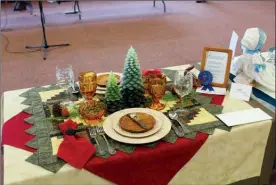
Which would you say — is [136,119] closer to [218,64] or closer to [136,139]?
[136,139]

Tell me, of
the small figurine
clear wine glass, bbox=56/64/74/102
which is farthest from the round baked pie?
the small figurine

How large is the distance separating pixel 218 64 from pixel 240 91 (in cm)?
17

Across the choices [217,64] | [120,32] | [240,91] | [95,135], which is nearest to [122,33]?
[120,32]

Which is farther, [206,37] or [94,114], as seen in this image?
[206,37]

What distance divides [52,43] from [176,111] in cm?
303

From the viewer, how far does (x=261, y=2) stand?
20.2 ft

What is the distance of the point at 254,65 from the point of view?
1533 mm

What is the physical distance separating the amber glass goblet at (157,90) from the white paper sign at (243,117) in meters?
0.25

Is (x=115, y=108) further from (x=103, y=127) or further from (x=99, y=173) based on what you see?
(x=99, y=173)

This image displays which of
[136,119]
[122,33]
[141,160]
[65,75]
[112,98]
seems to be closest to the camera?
[141,160]

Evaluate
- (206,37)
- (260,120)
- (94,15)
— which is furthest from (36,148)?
(94,15)

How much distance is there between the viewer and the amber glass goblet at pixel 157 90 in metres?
1.35

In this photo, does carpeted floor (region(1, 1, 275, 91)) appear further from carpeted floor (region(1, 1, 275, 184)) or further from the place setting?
the place setting

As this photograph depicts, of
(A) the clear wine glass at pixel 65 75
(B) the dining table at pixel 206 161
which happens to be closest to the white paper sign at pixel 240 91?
(B) the dining table at pixel 206 161
